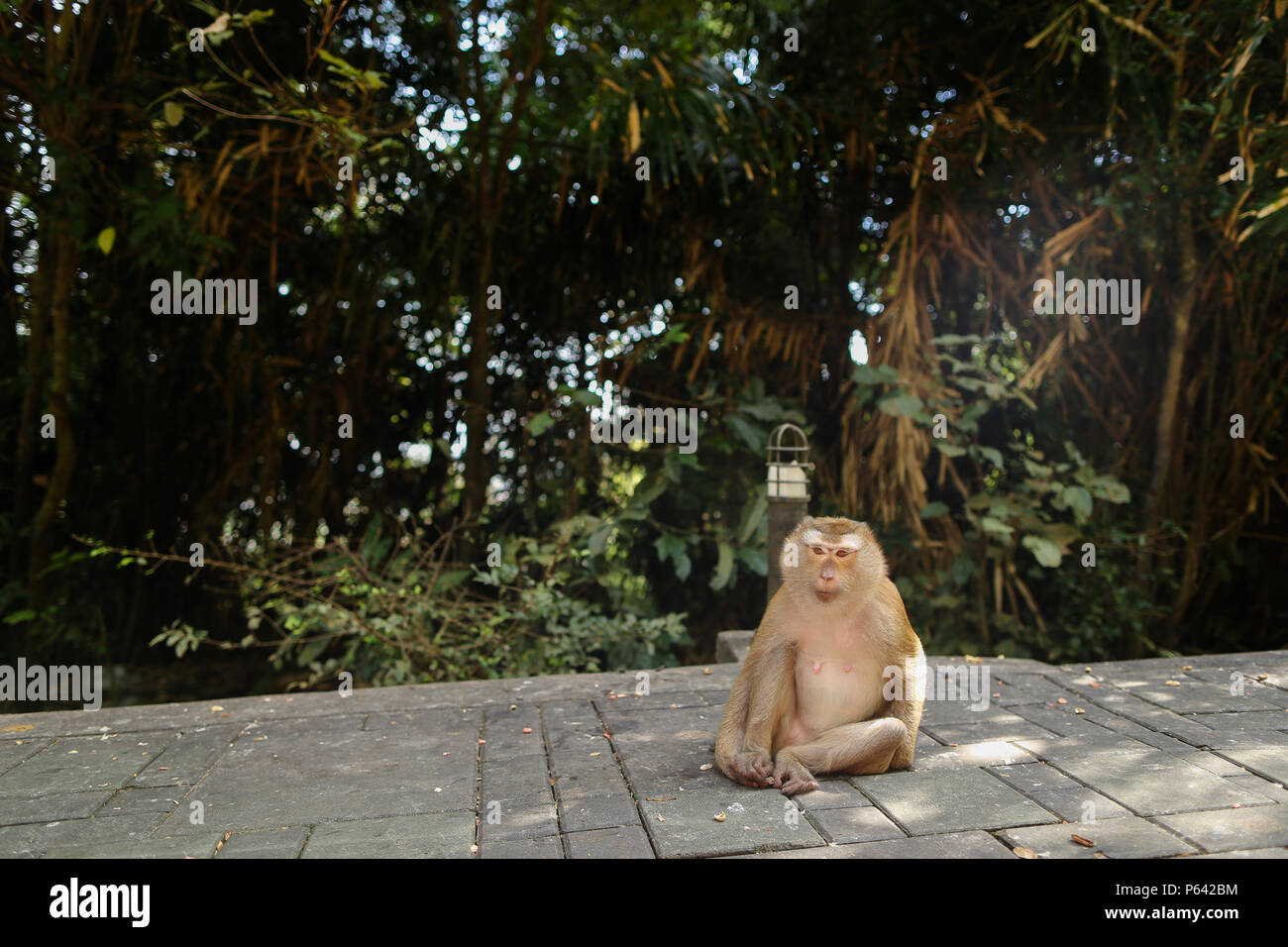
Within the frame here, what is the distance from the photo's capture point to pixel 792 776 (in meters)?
2.46

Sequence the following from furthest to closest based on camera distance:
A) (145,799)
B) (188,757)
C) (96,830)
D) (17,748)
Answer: (17,748)
(188,757)
(145,799)
(96,830)

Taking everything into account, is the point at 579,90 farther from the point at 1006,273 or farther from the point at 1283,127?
the point at 1283,127

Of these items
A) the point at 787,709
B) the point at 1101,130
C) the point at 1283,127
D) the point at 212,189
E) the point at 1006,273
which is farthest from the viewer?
the point at 1006,273

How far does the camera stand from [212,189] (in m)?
4.40

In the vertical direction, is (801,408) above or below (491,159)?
below

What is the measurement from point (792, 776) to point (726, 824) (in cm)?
32

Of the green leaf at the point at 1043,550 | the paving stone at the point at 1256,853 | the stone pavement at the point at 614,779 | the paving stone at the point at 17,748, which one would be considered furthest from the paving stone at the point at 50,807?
the green leaf at the point at 1043,550

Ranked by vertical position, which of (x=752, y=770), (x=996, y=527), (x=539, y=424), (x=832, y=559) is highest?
(x=539, y=424)

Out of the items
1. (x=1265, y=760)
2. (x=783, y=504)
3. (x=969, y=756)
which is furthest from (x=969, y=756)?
(x=783, y=504)

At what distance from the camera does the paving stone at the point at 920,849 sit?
2.04 m

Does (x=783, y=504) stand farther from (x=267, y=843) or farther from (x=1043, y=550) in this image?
(x=267, y=843)

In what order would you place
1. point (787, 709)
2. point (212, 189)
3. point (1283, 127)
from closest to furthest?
1. point (787, 709)
2. point (1283, 127)
3. point (212, 189)

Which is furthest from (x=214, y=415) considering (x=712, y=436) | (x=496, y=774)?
(x=496, y=774)

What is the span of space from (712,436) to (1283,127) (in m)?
2.99
